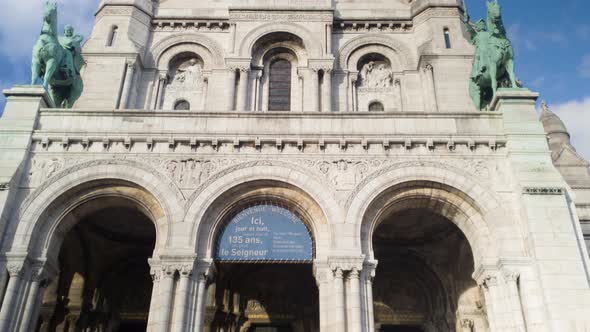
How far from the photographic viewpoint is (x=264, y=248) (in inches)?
602

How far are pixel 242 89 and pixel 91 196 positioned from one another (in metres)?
9.88

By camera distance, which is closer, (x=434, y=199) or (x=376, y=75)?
(x=434, y=199)

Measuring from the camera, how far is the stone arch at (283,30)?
24672 millimetres

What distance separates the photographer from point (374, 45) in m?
25.9

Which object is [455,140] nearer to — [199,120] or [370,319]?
[370,319]

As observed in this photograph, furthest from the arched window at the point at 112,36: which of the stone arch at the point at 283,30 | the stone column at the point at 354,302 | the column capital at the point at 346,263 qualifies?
the stone column at the point at 354,302

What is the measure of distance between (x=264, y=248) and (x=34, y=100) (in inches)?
348

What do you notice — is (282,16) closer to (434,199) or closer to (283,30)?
(283,30)

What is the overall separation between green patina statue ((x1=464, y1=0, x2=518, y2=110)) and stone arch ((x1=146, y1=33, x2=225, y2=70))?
1180 centimetres

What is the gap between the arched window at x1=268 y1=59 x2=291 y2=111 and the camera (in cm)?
2438

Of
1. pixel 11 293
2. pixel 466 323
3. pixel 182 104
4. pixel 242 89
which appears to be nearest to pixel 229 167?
pixel 11 293

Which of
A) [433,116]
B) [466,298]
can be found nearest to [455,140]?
[433,116]

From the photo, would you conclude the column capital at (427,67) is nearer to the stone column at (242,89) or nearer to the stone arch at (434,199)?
the stone column at (242,89)

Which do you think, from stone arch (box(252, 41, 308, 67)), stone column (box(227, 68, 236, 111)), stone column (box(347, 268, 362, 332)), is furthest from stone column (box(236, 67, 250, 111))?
stone column (box(347, 268, 362, 332))
